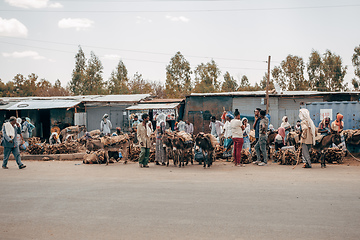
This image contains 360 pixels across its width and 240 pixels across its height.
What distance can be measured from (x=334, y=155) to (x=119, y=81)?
140 ft

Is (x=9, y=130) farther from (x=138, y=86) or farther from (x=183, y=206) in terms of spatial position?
(x=138, y=86)

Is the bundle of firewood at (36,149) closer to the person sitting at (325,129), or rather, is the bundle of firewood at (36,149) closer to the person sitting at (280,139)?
the person sitting at (280,139)

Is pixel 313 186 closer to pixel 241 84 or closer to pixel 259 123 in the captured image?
pixel 259 123

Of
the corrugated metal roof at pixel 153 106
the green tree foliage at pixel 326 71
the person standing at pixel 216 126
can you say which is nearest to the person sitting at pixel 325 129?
the person standing at pixel 216 126

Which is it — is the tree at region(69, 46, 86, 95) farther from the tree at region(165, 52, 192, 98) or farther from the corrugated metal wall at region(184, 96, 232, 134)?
the corrugated metal wall at region(184, 96, 232, 134)

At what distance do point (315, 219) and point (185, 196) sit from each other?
281 centimetres

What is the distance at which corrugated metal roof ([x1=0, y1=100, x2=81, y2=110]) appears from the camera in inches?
1048

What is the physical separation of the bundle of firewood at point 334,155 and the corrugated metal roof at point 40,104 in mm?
18621

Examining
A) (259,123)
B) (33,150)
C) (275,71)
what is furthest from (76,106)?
(275,71)

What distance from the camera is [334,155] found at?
Result: 13.8 metres

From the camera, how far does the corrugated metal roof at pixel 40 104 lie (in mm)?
26609

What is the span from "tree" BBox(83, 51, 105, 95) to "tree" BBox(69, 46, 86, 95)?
619 mm

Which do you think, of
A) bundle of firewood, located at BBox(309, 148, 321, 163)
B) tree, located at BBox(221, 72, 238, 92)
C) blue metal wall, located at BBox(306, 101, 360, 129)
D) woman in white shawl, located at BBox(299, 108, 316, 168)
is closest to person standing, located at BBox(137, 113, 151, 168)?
woman in white shawl, located at BBox(299, 108, 316, 168)

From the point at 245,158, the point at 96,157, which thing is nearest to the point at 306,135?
the point at 245,158
